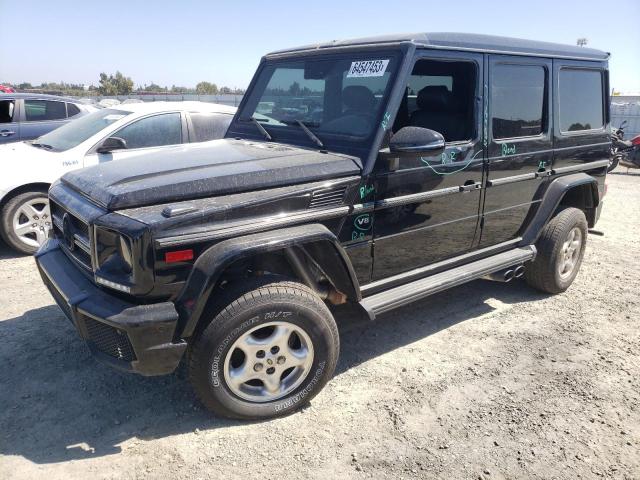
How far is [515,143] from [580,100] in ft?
3.91

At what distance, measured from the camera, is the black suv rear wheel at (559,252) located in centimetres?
456

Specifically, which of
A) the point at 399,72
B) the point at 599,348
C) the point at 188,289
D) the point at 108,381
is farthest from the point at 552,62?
the point at 108,381

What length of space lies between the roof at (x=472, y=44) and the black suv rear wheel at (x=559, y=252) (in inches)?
57.9

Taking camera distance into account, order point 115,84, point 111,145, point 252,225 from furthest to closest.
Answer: point 115,84 < point 111,145 < point 252,225

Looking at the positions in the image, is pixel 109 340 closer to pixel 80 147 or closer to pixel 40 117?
pixel 80 147

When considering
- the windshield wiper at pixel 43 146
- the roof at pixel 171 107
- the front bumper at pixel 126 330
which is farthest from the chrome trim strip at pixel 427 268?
the windshield wiper at pixel 43 146

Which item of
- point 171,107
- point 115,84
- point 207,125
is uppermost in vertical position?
point 115,84

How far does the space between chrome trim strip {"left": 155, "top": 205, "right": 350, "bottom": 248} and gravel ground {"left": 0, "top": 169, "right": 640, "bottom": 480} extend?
117cm

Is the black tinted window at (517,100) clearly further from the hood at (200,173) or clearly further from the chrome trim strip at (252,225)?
the chrome trim strip at (252,225)

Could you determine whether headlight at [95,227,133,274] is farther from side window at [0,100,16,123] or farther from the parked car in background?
side window at [0,100,16,123]

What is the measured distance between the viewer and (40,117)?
8.20 m

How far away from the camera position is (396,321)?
169 inches

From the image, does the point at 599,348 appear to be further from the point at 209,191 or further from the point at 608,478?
the point at 209,191

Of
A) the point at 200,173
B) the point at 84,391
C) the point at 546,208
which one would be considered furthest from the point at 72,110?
the point at 546,208
